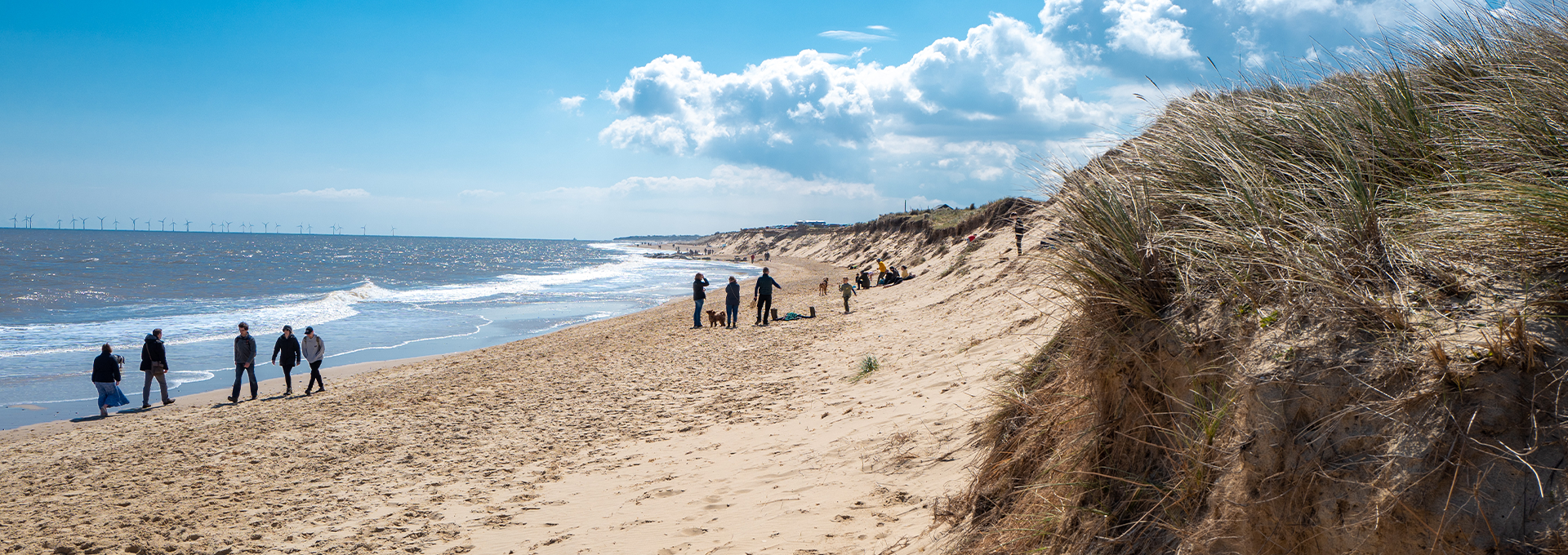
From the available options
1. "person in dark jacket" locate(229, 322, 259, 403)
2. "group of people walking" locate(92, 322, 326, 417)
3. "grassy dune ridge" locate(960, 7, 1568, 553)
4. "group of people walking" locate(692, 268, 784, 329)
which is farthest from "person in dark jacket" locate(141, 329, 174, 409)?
"grassy dune ridge" locate(960, 7, 1568, 553)

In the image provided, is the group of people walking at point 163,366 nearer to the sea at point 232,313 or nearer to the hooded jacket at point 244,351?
the hooded jacket at point 244,351

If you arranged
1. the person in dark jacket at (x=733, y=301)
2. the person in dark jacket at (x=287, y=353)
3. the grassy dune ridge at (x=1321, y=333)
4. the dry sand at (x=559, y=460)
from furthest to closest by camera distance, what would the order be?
the person in dark jacket at (x=733, y=301), the person in dark jacket at (x=287, y=353), the dry sand at (x=559, y=460), the grassy dune ridge at (x=1321, y=333)

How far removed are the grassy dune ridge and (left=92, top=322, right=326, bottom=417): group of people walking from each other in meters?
12.7

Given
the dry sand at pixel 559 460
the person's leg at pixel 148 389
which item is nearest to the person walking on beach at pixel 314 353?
the dry sand at pixel 559 460

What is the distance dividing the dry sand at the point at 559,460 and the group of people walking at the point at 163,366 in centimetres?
52

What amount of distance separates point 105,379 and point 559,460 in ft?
29.9

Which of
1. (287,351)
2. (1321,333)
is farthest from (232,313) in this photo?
(1321,333)

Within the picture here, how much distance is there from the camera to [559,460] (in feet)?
24.1

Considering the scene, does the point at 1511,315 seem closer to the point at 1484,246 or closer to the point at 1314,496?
the point at 1484,246

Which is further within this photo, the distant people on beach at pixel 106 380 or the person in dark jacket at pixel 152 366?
the person in dark jacket at pixel 152 366

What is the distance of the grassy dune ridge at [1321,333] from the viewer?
2.06 m

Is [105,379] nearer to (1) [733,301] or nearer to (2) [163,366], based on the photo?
(2) [163,366]

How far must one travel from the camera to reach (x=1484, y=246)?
7.93 feet

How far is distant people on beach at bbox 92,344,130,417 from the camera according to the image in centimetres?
1112
